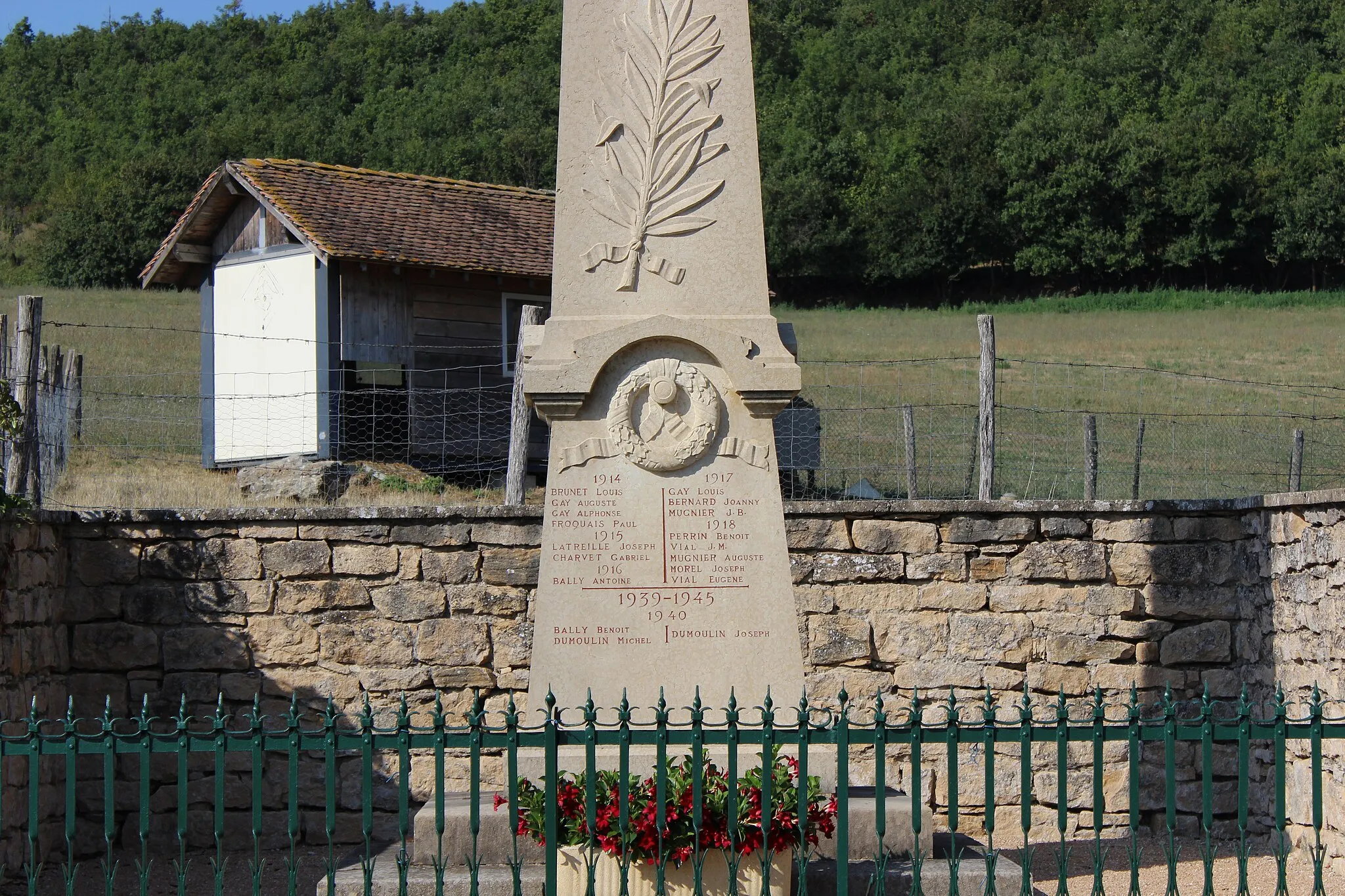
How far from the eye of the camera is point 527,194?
19.3 meters

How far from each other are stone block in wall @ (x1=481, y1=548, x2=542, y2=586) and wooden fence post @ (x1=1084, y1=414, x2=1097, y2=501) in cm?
383

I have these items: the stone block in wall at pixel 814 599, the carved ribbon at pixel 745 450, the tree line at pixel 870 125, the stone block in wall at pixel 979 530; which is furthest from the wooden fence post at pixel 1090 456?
the tree line at pixel 870 125

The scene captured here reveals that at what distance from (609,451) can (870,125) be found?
53682 mm

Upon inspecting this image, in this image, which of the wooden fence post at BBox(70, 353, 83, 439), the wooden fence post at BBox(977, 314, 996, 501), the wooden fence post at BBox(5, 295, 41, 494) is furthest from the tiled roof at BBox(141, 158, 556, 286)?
the wooden fence post at BBox(977, 314, 996, 501)

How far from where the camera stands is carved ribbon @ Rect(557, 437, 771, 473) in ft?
19.8

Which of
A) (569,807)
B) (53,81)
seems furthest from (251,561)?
(53,81)

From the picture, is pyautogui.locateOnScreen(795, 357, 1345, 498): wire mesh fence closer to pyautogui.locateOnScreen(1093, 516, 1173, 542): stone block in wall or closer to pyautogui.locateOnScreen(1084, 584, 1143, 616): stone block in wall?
pyautogui.locateOnScreen(1093, 516, 1173, 542): stone block in wall

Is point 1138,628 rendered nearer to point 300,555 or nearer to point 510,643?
point 510,643

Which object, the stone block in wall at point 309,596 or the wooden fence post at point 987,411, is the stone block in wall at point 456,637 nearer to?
the stone block in wall at point 309,596

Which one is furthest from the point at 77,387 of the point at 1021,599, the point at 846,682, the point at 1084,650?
the point at 1084,650

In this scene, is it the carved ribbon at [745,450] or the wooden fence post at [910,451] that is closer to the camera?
the carved ribbon at [745,450]

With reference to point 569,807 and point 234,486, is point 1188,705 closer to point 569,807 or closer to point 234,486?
point 569,807

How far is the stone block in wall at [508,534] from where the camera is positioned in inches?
316

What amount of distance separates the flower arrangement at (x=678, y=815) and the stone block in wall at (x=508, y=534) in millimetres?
2807
